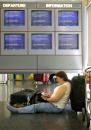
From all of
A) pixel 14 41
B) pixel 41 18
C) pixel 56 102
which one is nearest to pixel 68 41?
pixel 41 18

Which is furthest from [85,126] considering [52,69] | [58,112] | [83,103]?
[52,69]

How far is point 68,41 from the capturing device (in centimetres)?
353

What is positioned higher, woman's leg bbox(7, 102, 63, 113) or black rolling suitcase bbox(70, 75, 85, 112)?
black rolling suitcase bbox(70, 75, 85, 112)

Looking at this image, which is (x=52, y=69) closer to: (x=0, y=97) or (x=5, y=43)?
(x=5, y=43)

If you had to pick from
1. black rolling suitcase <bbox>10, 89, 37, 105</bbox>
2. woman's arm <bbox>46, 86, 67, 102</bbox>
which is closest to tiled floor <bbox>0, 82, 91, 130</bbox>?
Result: woman's arm <bbox>46, 86, 67, 102</bbox>

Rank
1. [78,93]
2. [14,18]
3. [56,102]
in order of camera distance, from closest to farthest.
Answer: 1. [14,18]
2. [78,93]
3. [56,102]

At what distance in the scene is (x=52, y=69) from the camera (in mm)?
3514

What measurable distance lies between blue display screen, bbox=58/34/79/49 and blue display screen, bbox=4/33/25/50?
39cm

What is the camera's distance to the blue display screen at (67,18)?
11.5 feet

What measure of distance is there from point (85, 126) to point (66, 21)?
134 inches

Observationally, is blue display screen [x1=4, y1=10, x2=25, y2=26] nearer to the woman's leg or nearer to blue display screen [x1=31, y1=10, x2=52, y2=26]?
blue display screen [x1=31, y1=10, x2=52, y2=26]

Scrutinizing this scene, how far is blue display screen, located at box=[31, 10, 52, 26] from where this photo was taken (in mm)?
3455

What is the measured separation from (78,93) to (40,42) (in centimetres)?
464

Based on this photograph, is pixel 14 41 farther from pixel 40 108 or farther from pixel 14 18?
pixel 40 108
